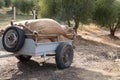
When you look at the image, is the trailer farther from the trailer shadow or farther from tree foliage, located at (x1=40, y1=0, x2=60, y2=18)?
tree foliage, located at (x1=40, y1=0, x2=60, y2=18)

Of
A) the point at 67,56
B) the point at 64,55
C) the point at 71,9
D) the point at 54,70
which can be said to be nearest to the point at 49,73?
the point at 54,70

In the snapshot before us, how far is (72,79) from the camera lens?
333 inches

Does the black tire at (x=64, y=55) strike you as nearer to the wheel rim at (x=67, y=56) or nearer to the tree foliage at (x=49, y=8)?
the wheel rim at (x=67, y=56)

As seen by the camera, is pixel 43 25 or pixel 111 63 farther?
pixel 111 63

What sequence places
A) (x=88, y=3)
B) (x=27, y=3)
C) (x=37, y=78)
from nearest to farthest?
(x=37, y=78)
(x=88, y=3)
(x=27, y=3)

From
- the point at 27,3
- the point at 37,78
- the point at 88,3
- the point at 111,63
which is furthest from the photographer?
the point at 27,3

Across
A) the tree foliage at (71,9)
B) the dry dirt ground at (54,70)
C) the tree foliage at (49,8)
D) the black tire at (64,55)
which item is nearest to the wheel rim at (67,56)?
the black tire at (64,55)

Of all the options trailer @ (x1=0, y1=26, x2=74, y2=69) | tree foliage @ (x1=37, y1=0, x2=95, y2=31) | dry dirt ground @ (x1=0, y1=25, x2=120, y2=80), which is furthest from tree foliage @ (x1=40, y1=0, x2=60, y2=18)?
trailer @ (x1=0, y1=26, x2=74, y2=69)

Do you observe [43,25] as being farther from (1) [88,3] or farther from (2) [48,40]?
(1) [88,3]

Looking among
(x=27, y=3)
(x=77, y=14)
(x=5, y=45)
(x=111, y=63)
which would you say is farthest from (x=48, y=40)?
(x=27, y=3)

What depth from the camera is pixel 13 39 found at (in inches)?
334

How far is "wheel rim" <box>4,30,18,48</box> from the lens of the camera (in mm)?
8414

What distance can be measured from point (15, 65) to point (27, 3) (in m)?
37.4

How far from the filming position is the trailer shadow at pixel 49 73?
849 cm
